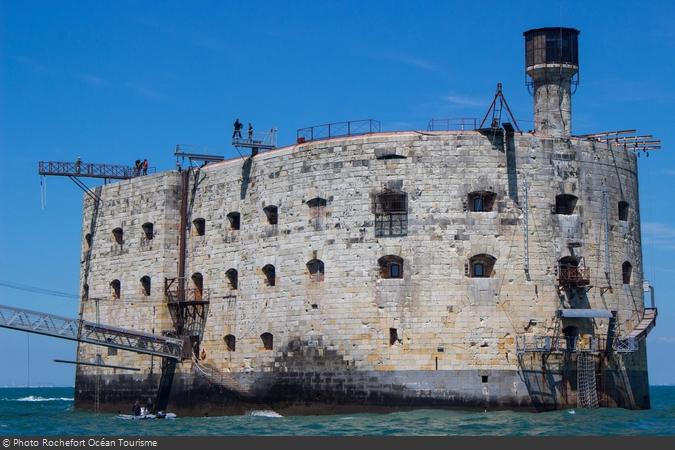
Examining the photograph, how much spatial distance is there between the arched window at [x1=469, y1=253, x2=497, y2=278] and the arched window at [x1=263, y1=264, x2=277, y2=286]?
7853 mm

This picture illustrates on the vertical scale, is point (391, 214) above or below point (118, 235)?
below

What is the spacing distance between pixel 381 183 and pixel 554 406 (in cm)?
979

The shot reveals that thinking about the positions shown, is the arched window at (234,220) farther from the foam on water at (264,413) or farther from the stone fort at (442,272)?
the foam on water at (264,413)

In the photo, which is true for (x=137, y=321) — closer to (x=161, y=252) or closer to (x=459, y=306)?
(x=161, y=252)

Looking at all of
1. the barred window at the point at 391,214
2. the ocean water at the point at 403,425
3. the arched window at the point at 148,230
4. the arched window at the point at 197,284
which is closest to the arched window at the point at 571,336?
the ocean water at the point at 403,425

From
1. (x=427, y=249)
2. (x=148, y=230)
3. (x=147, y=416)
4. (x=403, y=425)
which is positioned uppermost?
(x=148, y=230)

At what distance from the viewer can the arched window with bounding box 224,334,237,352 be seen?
160 feet

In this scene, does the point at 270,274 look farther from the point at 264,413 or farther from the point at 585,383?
the point at 585,383

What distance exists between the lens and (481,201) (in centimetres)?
4459

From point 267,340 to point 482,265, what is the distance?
28.7 ft

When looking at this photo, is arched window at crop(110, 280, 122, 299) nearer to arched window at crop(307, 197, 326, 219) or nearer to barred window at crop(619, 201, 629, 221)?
arched window at crop(307, 197, 326, 219)

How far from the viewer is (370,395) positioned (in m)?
43.9

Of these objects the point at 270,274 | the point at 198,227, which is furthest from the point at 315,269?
the point at 198,227

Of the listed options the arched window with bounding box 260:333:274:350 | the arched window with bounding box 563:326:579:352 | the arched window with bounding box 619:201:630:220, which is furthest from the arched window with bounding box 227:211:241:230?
the arched window with bounding box 619:201:630:220
